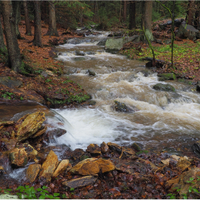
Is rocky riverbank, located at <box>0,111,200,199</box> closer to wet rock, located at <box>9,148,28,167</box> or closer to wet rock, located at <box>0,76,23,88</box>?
wet rock, located at <box>9,148,28,167</box>

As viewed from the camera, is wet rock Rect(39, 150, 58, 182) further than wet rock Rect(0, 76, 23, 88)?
No

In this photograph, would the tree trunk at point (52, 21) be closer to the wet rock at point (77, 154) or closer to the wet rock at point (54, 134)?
the wet rock at point (54, 134)

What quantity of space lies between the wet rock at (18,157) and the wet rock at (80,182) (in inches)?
39.4

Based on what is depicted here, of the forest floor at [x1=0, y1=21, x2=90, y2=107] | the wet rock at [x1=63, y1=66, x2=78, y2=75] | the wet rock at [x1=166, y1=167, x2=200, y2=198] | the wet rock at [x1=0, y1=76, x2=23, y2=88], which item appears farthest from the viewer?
the wet rock at [x1=63, y1=66, x2=78, y2=75]

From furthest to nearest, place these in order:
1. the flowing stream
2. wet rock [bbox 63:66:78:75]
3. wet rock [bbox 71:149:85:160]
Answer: wet rock [bbox 63:66:78:75]
the flowing stream
wet rock [bbox 71:149:85:160]

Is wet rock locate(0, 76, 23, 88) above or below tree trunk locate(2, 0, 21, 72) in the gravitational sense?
below

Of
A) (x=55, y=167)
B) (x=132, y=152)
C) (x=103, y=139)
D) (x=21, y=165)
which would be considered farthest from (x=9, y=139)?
(x=132, y=152)

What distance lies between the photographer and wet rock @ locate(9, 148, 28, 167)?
3229mm

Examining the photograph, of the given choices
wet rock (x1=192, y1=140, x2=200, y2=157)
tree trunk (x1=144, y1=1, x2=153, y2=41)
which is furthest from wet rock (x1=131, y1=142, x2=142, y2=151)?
tree trunk (x1=144, y1=1, x2=153, y2=41)

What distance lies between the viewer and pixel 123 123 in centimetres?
625

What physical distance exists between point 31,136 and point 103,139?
212 centimetres

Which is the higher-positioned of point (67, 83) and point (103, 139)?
point (67, 83)

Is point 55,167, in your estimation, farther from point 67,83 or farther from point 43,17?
point 43,17

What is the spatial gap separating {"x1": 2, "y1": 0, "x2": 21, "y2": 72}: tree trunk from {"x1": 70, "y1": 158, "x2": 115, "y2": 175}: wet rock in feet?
20.9
